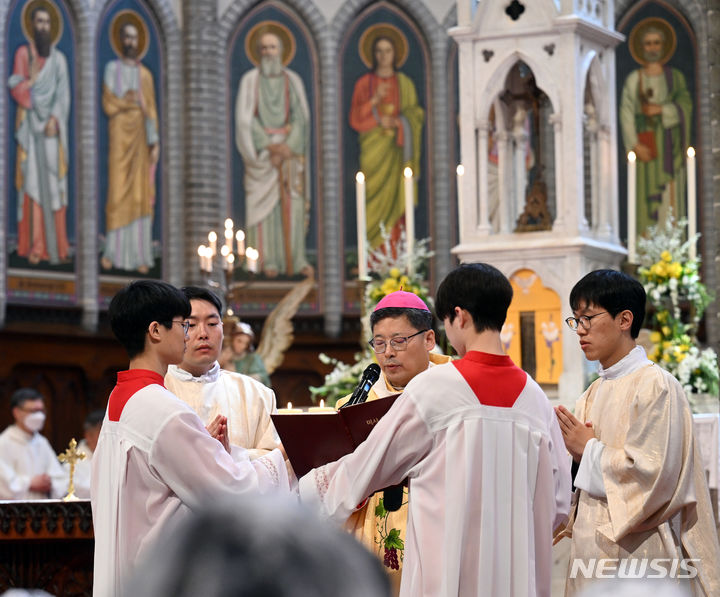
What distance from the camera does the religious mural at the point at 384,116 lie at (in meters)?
13.0

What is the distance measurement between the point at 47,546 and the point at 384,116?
27.8 feet

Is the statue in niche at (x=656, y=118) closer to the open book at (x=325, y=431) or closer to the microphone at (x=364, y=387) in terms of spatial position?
the microphone at (x=364, y=387)

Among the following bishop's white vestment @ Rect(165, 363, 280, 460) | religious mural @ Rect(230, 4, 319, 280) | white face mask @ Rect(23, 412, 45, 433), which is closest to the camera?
bishop's white vestment @ Rect(165, 363, 280, 460)

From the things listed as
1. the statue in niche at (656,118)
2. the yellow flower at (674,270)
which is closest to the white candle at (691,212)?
the yellow flower at (674,270)

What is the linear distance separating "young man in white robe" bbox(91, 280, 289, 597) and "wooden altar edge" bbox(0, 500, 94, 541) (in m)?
1.78

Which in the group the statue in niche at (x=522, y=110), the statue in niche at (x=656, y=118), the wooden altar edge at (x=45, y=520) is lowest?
the wooden altar edge at (x=45, y=520)

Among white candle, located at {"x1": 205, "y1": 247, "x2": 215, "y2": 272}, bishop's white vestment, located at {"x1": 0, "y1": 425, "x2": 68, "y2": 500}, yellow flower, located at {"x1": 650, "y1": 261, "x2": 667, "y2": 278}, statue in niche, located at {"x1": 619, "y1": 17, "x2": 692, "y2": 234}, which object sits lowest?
bishop's white vestment, located at {"x1": 0, "y1": 425, "x2": 68, "y2": 500}

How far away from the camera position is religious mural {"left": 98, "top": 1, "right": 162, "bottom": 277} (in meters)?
12.1

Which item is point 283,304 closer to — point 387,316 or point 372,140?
point 372,140

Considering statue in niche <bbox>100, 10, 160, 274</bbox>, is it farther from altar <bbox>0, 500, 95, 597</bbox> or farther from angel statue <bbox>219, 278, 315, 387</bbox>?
altar <bbox>0, 500, 95, 597</bbox>

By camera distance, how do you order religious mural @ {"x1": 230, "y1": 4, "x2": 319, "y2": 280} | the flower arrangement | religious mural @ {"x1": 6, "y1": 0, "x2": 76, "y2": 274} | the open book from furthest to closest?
religious mural @ {"x1": 230, "y1": 4, "x2": 319, "y2": 280}
religious mural @ {"x1": 6, "y1": 0, "x2": 76, "y2": 274}
the flower arrangement
the open book

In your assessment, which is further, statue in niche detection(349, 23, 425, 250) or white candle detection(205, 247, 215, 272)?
statue in niche detection(349, 23, 425, 250)

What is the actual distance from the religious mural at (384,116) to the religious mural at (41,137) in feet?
9.43

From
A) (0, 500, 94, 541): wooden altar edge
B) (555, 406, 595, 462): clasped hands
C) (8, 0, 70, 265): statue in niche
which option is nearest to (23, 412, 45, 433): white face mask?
(8, 0, 70, 265): statue in niche
